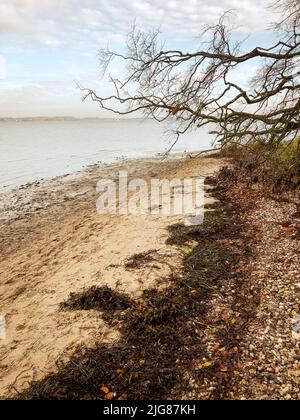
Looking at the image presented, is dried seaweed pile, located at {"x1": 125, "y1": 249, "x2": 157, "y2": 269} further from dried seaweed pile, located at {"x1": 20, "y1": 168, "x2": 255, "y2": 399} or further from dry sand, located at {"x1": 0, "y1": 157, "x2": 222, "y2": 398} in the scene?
dried seaweed pile, located at {"x1": 20, "y1": 168, "x2": 255, "y2": 399}

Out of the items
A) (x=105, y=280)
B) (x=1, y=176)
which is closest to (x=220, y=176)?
(x=105, y=280)

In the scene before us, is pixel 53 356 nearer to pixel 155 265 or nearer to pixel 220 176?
pixel 155 265

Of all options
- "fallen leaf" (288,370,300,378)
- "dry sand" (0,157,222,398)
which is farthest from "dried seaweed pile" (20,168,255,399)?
"fallen leaf" (288,370,300,378)

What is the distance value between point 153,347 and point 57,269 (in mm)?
4660

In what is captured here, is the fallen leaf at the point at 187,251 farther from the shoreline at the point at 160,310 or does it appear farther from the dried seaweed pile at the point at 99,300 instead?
the dried seaweed pile at the point at 99,300

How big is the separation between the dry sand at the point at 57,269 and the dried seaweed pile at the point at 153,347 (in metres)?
0.34

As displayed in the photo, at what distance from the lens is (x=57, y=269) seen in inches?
355

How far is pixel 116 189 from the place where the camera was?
19.7 m

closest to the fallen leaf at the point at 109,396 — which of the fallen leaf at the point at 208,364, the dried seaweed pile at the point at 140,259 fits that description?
the fallen leaf at the point at 208,364

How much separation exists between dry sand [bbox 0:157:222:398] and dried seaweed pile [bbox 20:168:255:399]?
338 mm

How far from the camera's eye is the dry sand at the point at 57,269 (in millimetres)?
5531

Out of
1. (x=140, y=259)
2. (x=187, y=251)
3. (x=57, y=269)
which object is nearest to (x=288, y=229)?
(x=187, y=251)

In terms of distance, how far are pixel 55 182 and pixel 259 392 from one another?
799 inches

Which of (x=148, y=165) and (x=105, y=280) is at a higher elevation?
(x=148, y=165)
